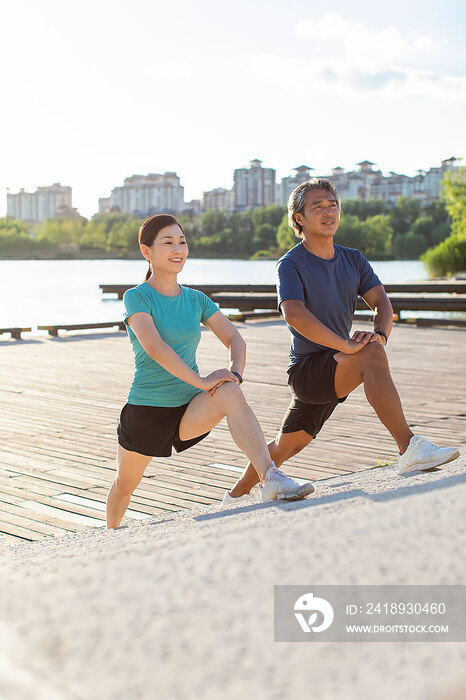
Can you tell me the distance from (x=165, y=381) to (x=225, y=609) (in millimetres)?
1854

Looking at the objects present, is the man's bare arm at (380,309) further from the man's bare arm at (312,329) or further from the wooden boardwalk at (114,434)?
the wooden boardwalk at (114,434)

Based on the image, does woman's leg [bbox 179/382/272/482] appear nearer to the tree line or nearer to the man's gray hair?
the man's gray hair

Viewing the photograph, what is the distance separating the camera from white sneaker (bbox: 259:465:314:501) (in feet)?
9.94

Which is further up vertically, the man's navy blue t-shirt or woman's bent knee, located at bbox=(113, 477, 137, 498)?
the man's navy blue t-shirt

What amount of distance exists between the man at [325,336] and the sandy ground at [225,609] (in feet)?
3.62

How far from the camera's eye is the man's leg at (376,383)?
351 centimetres

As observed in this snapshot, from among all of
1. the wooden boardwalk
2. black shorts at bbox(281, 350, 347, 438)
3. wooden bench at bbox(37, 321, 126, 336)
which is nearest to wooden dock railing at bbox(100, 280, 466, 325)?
wooden bench at bbox(37, 321, 126, 336)

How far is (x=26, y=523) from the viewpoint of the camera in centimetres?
368

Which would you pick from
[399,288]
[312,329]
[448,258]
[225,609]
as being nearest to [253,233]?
[448,258]

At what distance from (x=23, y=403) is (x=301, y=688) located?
5.95 meters

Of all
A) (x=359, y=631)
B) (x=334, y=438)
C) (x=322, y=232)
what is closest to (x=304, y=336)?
(x=322, y=232)

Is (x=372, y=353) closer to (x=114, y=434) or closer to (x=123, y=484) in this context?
(x=123, y=484)

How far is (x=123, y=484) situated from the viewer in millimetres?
3398

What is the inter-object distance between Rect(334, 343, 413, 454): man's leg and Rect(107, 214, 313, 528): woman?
44 cm
